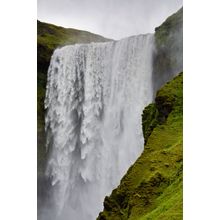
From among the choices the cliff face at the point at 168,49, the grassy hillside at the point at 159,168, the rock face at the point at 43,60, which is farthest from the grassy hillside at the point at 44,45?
the grassy hillside at the point at 159,168

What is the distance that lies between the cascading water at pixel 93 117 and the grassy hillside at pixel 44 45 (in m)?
0.05

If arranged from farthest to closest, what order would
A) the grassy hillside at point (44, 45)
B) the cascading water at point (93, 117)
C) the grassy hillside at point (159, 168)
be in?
the grassy hillside at point (44, 45)
the cascading water at point (93, 117)
the grassy hillside at point (159, 168)

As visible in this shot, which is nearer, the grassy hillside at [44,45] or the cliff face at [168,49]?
the cliff face at [168,49]

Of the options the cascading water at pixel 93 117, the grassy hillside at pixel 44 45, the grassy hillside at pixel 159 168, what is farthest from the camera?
the grassy hillside at pixel 44 45

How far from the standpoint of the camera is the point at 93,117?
5.17 m

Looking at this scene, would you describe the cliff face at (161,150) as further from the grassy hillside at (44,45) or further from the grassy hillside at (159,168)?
the grassy hillside at (44,45)

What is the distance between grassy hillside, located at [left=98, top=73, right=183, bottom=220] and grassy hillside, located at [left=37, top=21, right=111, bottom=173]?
69 cm

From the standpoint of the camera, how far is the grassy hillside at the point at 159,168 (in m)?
4.76

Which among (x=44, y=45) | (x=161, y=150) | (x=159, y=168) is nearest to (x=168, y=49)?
(x=161, y=150)

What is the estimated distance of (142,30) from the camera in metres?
4.96

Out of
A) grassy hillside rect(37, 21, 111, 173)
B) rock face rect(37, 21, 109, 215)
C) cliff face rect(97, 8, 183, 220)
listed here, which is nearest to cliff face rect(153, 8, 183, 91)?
cliff face rect(97, 8, 183, 220)

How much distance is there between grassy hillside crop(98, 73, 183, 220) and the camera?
476cm

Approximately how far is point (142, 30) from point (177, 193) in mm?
1184
